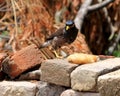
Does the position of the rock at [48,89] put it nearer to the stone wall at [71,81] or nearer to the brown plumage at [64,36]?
the stone wall at [71,81]

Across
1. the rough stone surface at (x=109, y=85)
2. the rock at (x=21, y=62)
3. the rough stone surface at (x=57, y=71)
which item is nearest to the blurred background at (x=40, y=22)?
the rock at (x=21, y=62)

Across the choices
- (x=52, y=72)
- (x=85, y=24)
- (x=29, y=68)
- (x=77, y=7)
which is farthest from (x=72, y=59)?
(x=85, y=24)

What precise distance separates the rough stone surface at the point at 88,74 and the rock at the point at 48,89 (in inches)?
8.2

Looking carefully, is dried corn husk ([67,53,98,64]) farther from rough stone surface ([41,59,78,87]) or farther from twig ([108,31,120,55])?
twig ([108,31,120,55])

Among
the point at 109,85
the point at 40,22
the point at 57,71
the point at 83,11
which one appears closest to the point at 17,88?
the point at 57,71

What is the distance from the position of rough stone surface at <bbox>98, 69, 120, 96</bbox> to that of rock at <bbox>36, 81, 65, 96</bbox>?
18.9 inches

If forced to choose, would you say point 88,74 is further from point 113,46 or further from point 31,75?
point 113,46

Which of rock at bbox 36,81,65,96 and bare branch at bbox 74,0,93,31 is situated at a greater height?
rock at bbox 36,81,65,96

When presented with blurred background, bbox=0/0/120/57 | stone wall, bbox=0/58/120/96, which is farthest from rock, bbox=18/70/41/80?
blurred background, bbox=0/0/120/57

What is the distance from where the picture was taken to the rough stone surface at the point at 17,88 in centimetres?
320

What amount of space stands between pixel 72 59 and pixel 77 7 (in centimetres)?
319

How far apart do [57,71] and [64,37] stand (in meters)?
0.68

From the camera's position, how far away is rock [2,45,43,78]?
3316 mm

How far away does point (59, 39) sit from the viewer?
3.65 m
